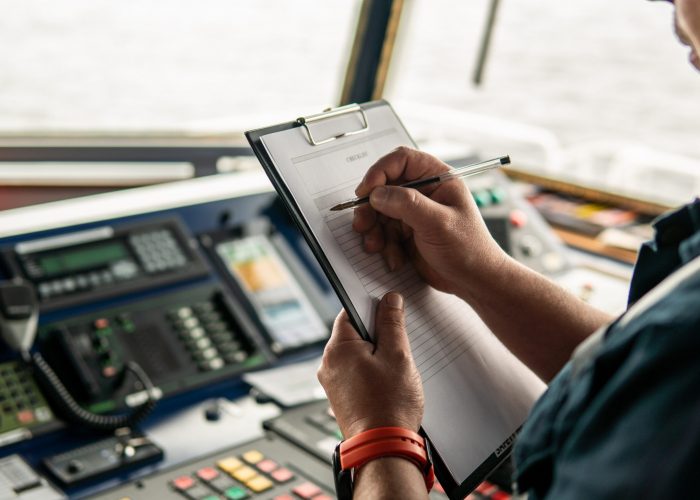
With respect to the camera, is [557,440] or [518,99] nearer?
[557,440]

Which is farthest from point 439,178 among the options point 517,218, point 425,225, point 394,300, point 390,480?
point 517,218

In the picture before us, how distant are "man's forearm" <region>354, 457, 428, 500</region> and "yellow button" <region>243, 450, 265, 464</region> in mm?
383

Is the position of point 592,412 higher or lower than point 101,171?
higher

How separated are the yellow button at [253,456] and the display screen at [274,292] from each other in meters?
0.34

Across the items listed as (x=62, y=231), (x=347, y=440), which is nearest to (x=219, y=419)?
(x=62, y=231)

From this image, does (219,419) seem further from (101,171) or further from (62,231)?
(101,171)

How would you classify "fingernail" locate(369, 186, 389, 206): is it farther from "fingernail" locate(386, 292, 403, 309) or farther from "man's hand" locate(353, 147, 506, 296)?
"fingernail" locate(386, 292, 403, 309)

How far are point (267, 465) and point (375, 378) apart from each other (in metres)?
0.39

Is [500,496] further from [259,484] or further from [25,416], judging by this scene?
[25,416]

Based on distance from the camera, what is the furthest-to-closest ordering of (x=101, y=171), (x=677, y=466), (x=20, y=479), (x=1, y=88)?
(x=1, y=88)
(x=101, y=171)
(x=20, y=479)
(x=677, y=466)

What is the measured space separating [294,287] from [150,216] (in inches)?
12.2

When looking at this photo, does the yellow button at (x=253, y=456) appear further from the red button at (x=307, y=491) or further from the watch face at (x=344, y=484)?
the watch face at (x=344, y=484)

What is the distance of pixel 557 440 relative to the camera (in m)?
0.64

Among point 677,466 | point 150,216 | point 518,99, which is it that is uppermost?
point 677,466
